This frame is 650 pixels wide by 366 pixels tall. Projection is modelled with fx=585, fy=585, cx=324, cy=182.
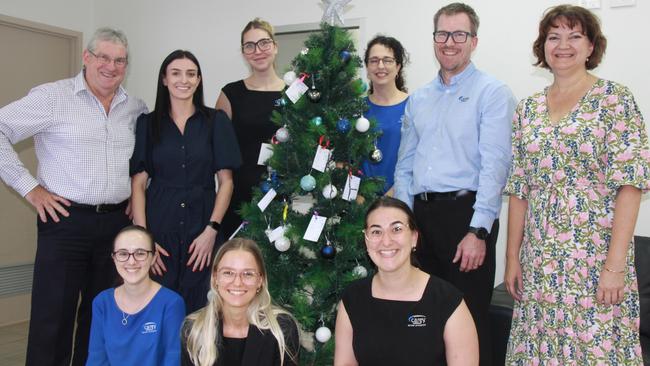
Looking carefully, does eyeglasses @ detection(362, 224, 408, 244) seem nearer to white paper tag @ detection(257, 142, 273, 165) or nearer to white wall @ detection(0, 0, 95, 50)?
white paper tag @ detection(257, 142, 273, 165)

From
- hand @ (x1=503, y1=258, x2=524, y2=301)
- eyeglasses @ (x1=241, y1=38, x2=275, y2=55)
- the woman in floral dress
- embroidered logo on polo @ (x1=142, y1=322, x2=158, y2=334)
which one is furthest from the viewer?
eyeglasses @ (x1=241, y1=38, x2=275, y2=55)

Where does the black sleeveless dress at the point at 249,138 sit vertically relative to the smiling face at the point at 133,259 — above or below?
above

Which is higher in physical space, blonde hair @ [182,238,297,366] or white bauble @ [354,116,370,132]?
white bauble @ [354,116,370,132]

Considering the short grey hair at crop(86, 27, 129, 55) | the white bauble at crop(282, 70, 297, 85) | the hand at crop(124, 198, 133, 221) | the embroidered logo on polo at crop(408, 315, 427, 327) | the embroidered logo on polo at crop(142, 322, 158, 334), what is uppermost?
the short grey hair at crop(86, 27, 129, 55)

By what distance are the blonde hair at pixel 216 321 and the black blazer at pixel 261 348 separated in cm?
1

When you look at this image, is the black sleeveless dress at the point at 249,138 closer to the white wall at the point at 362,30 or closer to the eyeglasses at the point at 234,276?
the eyeglasses at the point at 234,276

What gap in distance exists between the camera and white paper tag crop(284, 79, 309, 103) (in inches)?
101

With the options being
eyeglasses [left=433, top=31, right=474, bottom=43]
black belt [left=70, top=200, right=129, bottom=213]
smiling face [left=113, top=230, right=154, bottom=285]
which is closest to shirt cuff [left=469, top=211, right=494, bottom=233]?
eyeglasses [left=433, top=31, right=474, bottom=43]

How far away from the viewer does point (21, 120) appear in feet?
9.16

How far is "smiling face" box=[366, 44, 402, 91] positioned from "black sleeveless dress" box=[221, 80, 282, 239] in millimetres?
522

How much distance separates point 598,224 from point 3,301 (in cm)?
455

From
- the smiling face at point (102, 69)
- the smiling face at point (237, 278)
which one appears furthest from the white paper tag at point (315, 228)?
the smiling face at point (102, 69)

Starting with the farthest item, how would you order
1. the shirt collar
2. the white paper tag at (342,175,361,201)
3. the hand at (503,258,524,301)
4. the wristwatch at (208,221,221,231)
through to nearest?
1. the wristwatch at (208,221,221,231)
2. the white paper tag at (342,175,361,201)
3. the shirt collar
4. the hand at (503,258,524,301)

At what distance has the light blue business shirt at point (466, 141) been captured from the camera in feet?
7.52
